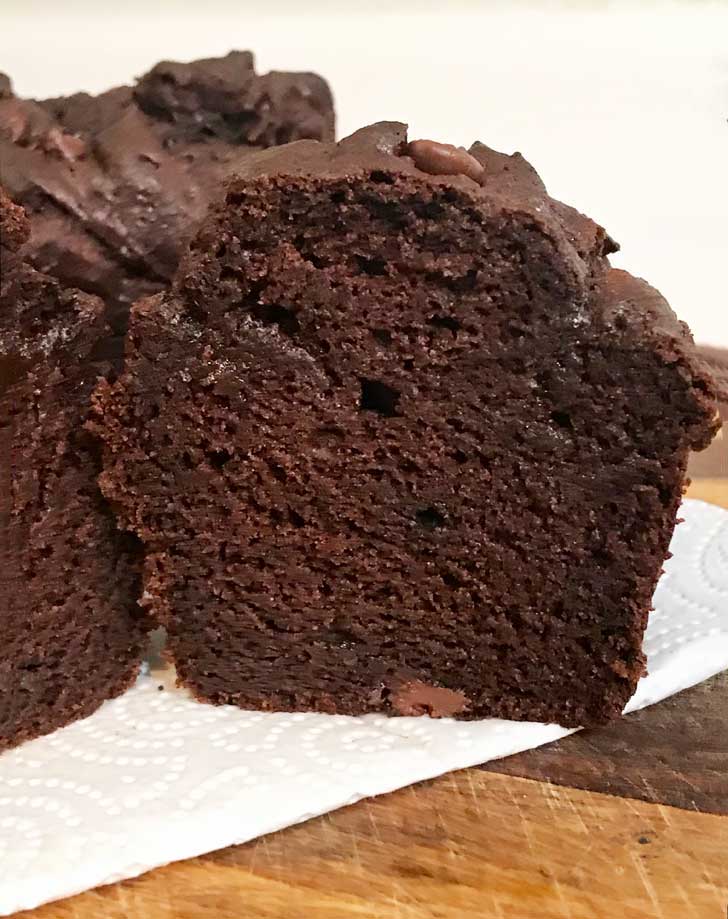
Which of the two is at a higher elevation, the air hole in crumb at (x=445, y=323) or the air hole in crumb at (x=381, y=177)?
the air hole in crumb at (x=381, y=177)

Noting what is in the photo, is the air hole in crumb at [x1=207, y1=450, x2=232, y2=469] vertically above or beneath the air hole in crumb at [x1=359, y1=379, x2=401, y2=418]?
beneath

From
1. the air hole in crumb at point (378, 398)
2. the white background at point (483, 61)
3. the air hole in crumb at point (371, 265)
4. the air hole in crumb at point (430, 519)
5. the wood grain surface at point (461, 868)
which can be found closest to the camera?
the wood grain surface at point (461, 868)

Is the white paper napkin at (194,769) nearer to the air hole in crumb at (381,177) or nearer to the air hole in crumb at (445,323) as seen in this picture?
the air hole in crumb at (445,323)

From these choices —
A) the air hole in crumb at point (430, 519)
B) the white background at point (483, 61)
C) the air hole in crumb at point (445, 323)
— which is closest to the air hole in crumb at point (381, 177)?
the air hole in crumb at point (445, 323)

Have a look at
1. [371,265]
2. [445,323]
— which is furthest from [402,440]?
[371,265]

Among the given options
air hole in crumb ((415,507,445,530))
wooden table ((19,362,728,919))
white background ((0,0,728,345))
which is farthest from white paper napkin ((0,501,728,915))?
white background ((0,0,728,345))

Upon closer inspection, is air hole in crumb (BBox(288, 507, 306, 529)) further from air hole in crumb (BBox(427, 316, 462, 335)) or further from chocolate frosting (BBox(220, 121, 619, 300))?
chocolate frosting (BBox(220, 121, 619, 300))
